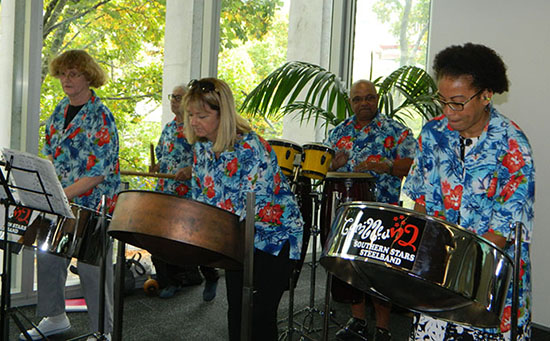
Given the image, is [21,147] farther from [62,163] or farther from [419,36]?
[419,36]

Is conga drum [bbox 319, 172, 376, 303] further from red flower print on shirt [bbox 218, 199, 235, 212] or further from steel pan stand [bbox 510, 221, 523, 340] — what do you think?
steel pan stand [bbox 510, 221, 523, 340]

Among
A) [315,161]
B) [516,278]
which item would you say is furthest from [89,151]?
[516,278]

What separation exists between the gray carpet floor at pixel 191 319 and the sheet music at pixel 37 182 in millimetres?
954

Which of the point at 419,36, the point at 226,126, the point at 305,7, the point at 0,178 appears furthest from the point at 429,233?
the point at 305,7

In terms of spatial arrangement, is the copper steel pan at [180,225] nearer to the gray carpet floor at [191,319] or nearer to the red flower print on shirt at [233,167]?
the red flower print on shirt at [233,167]

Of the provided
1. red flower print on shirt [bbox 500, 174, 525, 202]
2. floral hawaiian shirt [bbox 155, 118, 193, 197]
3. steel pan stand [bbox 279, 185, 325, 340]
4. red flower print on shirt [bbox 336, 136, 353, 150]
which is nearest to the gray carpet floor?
steel pan stand [bbox 279, 185, 325, 340]

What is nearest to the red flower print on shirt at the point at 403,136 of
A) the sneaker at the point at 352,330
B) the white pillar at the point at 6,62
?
the sneaker at the point at 352,330

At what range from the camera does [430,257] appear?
110cm

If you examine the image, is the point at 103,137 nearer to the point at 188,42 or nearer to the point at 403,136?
the point at 403,136

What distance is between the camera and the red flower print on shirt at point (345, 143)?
117 inches

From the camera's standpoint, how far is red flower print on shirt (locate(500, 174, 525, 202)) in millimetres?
1259

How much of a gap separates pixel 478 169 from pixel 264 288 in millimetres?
680

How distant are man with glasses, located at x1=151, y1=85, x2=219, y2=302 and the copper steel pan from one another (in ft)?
4.83

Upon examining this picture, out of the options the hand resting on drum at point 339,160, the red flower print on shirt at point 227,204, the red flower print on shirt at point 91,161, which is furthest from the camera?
the hand resting on drum at point 339,160
